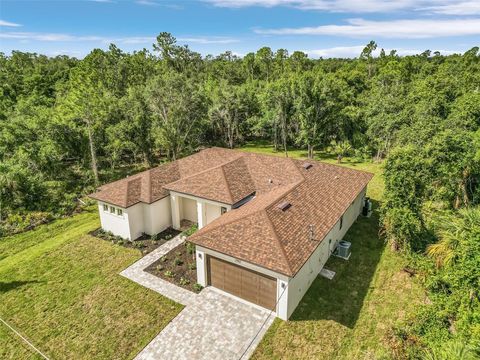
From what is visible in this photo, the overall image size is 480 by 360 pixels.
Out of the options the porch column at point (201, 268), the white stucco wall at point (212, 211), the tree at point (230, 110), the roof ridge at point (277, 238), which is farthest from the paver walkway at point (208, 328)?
the tree at point (230, 110)

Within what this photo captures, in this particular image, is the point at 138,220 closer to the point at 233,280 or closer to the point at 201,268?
the point at 201,268

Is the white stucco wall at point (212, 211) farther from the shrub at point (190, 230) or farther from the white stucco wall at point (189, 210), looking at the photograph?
the white stucco wall at point (189, 210)

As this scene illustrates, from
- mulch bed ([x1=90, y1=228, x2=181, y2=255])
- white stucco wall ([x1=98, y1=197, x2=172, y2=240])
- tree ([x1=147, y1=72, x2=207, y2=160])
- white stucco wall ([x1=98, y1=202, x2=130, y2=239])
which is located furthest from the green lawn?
tree ([x1=147, y1=72, x2=207, y2=160])

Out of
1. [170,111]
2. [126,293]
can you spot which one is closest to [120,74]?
[170,111]

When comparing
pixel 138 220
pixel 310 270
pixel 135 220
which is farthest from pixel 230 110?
pixel 310 270

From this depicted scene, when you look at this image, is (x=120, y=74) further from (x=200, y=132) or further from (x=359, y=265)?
(x=359, y=265)

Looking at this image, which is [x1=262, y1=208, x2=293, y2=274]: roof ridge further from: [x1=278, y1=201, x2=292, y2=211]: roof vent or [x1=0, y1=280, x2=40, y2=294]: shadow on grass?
[x1=0, y1=280, x2=40, y2=294]: shadow on grass
